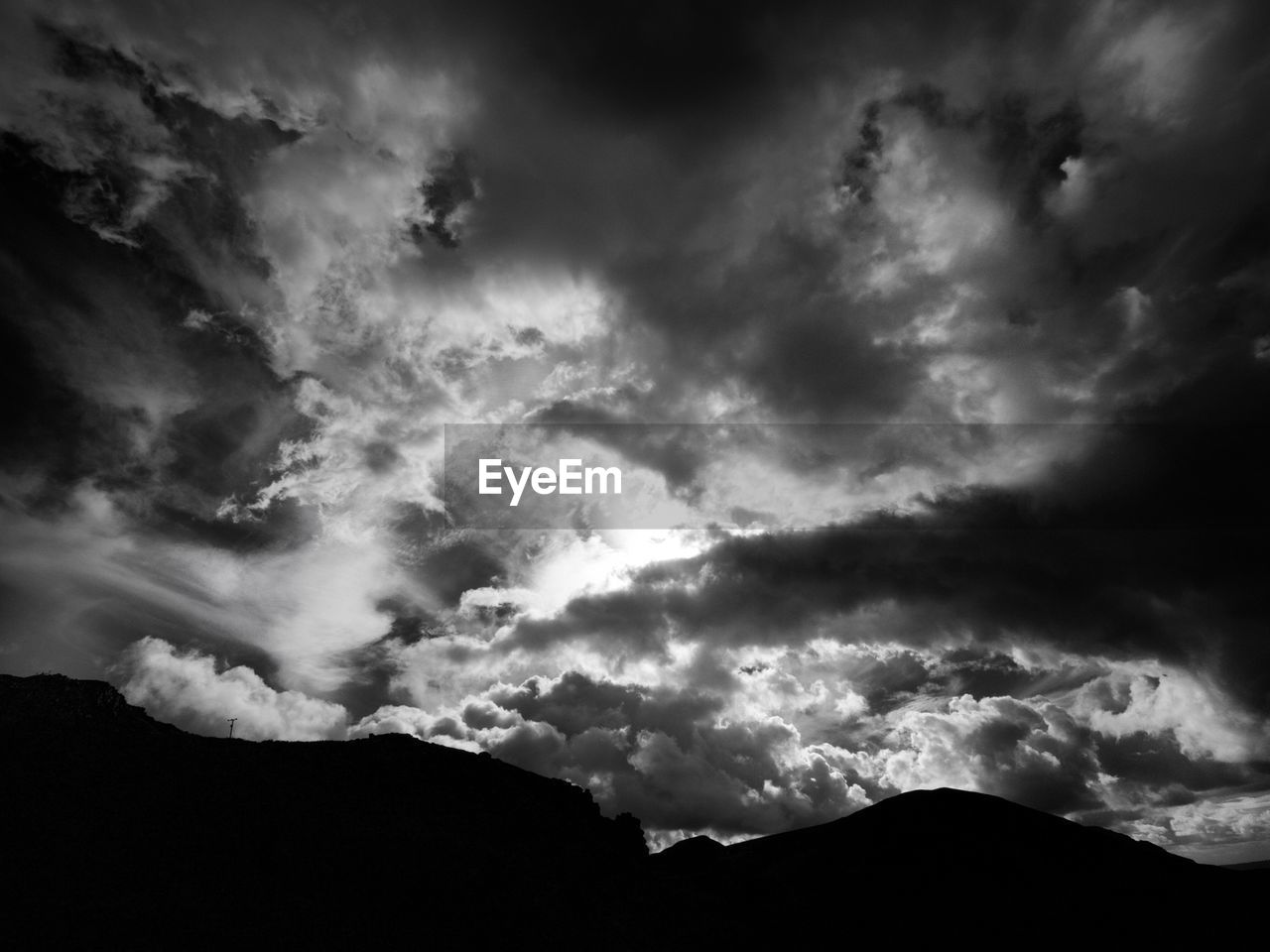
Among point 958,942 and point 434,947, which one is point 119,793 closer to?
point 434,947

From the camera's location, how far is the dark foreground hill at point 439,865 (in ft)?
180

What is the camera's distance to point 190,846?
59.9m

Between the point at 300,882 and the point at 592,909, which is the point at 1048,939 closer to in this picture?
the point at 592,909

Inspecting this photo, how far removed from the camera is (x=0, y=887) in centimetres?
5003

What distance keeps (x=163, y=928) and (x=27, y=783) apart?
21.7 meters

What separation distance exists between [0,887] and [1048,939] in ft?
362

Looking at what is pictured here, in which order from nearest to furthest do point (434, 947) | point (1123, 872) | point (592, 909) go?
point (434, 947), point (592, 909), point (1123, 872)

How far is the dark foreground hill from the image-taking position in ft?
180

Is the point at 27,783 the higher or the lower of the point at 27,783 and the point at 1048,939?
the higher

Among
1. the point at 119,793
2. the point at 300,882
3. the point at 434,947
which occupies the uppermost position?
the point at 119,793

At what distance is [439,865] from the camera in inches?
2697

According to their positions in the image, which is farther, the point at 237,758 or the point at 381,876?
the point at 237,758

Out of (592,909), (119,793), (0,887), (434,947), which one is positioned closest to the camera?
(0,887)

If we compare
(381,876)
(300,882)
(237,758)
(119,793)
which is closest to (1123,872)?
(381,876)
